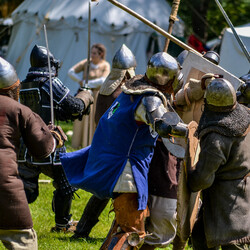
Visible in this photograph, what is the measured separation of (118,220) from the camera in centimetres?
417

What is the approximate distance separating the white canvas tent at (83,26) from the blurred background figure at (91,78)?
3642 millimetres

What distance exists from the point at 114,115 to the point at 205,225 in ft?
3.35

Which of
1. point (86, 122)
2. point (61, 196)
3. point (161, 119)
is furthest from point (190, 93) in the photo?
point (86, 122)

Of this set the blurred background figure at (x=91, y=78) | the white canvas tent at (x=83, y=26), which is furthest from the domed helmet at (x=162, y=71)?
the white canvas tent at (x=83, y=26)

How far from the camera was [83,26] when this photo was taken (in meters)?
13.5

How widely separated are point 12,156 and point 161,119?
39.7 inches

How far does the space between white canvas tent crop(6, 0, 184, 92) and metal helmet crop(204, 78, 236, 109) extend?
30.7 feet

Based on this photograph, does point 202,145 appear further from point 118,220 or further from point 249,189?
point 118,220

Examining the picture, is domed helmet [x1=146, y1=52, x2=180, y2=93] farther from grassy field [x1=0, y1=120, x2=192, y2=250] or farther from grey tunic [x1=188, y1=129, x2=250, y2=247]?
grassy field [x1=0, y1=120, x2=192, y2=250]

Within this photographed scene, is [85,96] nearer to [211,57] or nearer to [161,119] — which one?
[211,57]

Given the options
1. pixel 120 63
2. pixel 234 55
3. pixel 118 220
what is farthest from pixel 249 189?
pixel 234 55

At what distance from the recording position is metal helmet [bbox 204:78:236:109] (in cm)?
389

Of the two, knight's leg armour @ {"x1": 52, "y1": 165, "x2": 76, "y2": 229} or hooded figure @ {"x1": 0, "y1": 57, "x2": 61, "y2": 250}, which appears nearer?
hooded figure @ {"x1": 0, "y1": 57, "x2": 61, "y2": 250}

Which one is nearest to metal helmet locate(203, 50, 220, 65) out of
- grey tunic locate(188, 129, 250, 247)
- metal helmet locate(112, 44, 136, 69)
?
metal helmet locate(112, 44, 136, 69)
